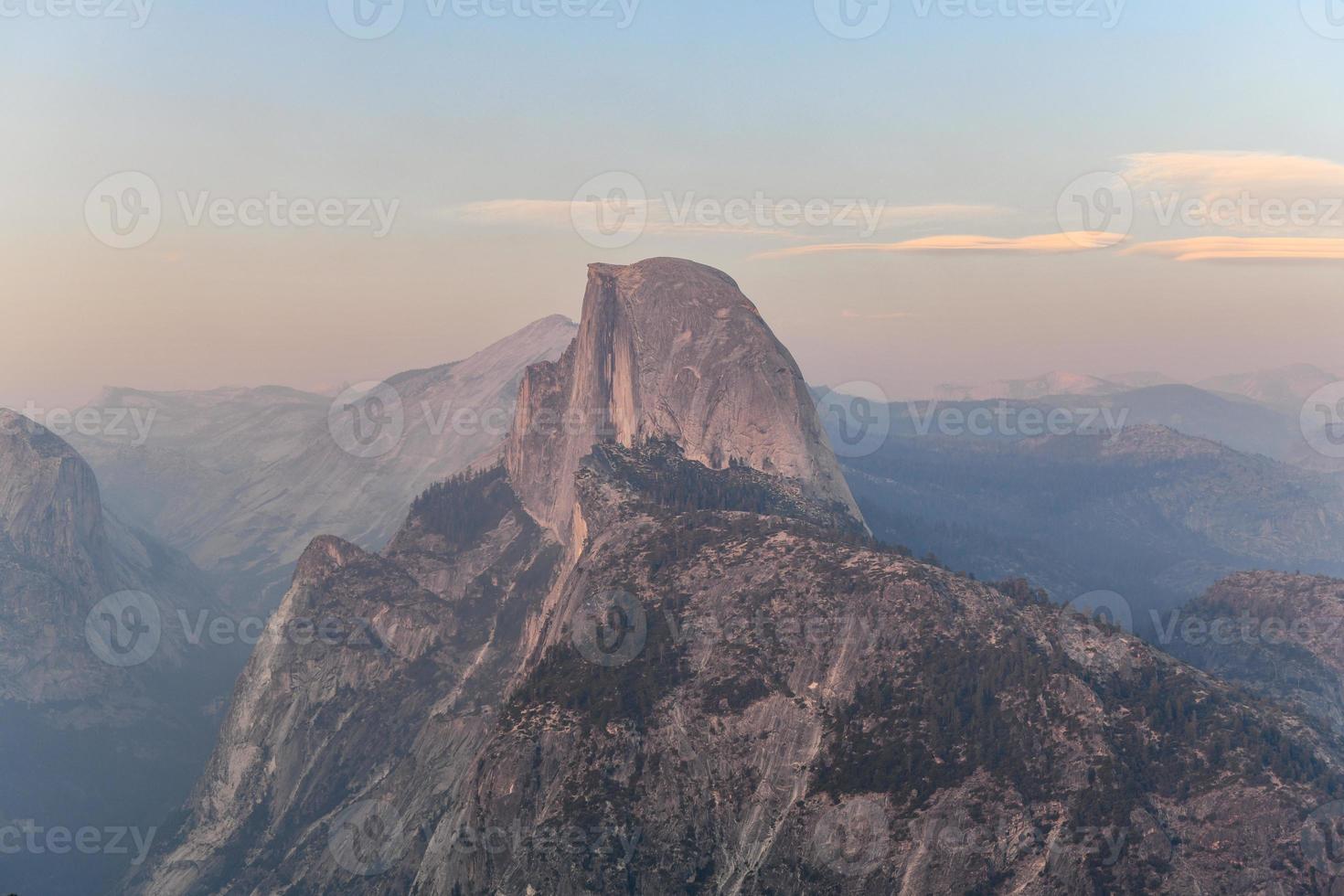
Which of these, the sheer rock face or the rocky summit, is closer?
the rocky summit

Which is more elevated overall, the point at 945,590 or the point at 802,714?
the point at 945,590

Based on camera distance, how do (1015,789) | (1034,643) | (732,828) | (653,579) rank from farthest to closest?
(653,579) < (1034,643) < (732,828) < (1015,789)

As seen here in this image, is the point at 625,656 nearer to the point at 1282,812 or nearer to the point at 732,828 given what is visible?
the point at 732,828

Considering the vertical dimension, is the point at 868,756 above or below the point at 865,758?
above

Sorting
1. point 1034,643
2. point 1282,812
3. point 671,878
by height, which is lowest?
point 671,878

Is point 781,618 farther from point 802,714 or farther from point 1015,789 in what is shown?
point 1015,789

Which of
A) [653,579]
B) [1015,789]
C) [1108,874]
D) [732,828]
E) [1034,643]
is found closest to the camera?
[1108,874]

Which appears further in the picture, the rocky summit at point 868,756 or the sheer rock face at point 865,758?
the sheer rock face at point 865,758

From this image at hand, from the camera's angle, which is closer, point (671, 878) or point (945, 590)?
point (671, 878)

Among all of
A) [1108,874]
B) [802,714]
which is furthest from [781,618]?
[1108,874]
